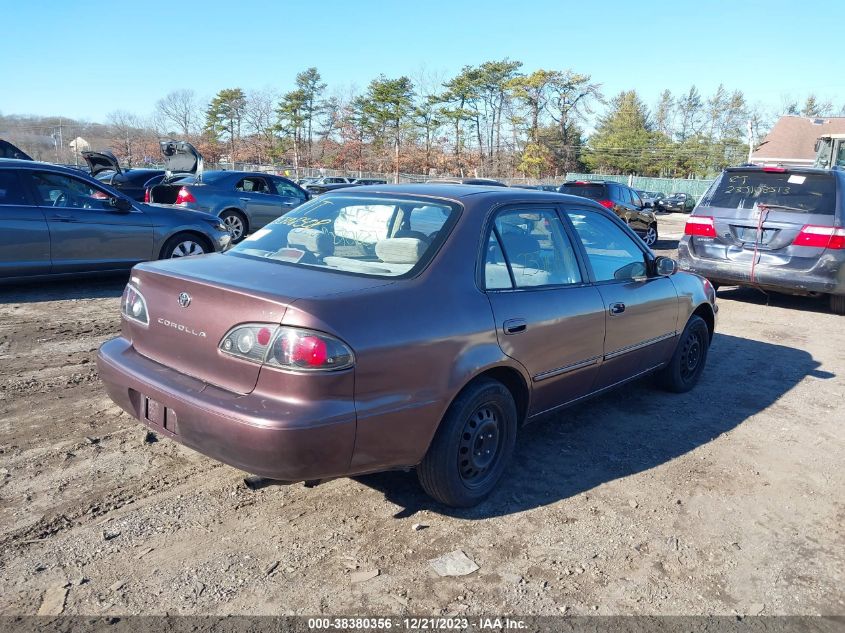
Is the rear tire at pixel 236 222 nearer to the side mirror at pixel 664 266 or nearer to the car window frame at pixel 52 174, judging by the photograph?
the car window frame at pixel 52 174

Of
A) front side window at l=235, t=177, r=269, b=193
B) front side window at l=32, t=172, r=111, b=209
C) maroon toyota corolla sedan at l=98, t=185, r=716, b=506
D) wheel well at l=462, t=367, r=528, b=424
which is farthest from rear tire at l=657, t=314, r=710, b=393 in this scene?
front side window at l=235, t=177, r=269, b=193

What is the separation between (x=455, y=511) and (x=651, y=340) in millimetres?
2177

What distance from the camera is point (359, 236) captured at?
11.8 feet

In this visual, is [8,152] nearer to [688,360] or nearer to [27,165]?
[27,165]

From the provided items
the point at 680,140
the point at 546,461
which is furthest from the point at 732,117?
the point at 546,461

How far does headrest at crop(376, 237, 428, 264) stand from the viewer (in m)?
3.27

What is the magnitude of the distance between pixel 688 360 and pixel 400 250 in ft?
10.6

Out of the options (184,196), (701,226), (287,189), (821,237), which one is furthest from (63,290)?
(821,237)

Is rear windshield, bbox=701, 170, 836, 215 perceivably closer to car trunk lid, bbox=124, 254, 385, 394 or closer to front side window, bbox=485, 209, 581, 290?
front side window, bbox=485, 209, 581, 290

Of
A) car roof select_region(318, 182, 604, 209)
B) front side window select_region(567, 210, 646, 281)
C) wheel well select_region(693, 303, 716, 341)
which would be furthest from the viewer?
wheel well select_region(693, 303, 716, 341)

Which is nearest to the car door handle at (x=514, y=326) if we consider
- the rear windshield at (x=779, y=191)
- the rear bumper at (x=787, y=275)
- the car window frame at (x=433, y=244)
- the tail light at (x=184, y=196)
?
the car window frame at (x=433, y=244)

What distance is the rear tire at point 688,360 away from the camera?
5273 millimetres

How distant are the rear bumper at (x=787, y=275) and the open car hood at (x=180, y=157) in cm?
1234

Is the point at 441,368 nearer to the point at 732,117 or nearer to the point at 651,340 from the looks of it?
the point at 651,340
